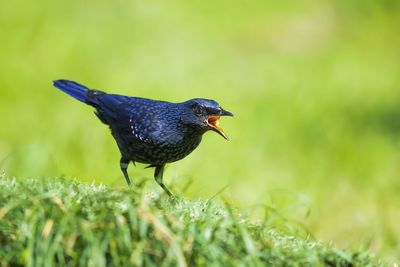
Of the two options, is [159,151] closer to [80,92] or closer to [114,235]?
[80,92]

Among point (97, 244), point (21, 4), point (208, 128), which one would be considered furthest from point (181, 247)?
point (21, 4)

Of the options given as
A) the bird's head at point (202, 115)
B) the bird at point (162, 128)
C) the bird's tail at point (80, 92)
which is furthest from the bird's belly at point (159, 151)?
the bird's tail at point (80, 92)

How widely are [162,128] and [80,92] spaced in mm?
1155

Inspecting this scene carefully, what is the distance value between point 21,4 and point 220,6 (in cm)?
329

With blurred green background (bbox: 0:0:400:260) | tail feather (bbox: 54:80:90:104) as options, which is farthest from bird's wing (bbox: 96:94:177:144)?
blurred green background (bbox: 0:0:400:260)

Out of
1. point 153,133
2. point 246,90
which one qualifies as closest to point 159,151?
point 153,133

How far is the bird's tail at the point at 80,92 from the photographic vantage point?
6.21m

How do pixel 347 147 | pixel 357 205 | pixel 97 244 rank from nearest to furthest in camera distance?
1. pixel 97 244
2. pixel 357 205
3. pixel 347 147

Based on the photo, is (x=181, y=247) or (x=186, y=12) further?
(x=186, y=12)

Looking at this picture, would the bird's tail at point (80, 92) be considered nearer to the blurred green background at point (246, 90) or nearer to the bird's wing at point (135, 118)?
the bird's wing at point (135, 118)

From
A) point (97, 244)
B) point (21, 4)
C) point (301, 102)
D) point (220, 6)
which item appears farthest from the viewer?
point (220, 6)

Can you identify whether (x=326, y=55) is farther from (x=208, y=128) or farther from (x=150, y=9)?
(x=208, y=128)

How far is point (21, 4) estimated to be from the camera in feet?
37.9

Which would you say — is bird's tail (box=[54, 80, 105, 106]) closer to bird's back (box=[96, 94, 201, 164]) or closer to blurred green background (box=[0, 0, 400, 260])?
bird's back (box=[96, 94, 201, 164])
